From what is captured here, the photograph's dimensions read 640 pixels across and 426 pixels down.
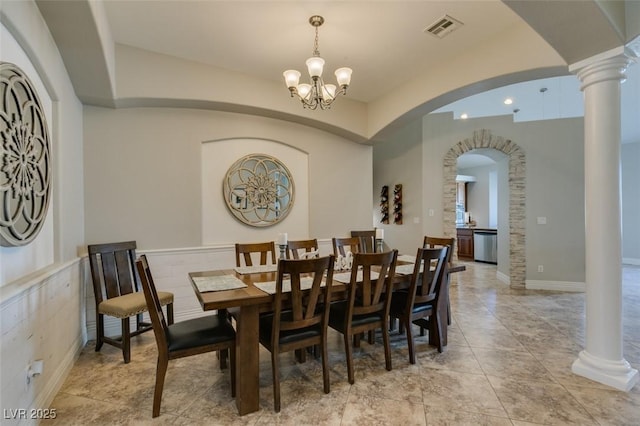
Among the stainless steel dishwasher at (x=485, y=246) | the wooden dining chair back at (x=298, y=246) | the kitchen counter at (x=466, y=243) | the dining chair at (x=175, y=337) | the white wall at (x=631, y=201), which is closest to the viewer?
the dining chair at (x=175, y=337)

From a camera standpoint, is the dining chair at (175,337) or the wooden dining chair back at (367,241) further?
the wooden dining chair back at (367,241)

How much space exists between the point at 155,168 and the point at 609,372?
4629mm

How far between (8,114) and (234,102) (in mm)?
2379

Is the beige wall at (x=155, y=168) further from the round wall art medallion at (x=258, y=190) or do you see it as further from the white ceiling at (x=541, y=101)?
the white ceiling at (x=541, y=101)

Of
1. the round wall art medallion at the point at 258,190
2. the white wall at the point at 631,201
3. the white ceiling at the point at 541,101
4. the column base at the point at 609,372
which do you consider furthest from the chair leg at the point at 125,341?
the white wall at the point at 631,201

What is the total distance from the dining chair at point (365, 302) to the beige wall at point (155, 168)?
2166mm

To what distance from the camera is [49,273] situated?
216 cm

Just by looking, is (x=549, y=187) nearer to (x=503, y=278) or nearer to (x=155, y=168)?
(x=503, y=278)

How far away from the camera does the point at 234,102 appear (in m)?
3.83

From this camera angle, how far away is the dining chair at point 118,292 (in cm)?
270

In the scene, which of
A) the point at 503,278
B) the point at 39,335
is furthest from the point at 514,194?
the point at 39,335

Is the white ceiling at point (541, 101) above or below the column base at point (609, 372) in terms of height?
above

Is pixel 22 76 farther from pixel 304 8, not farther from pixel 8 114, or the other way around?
pixel 304 8

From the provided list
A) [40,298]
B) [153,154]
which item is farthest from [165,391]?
[153,154]
